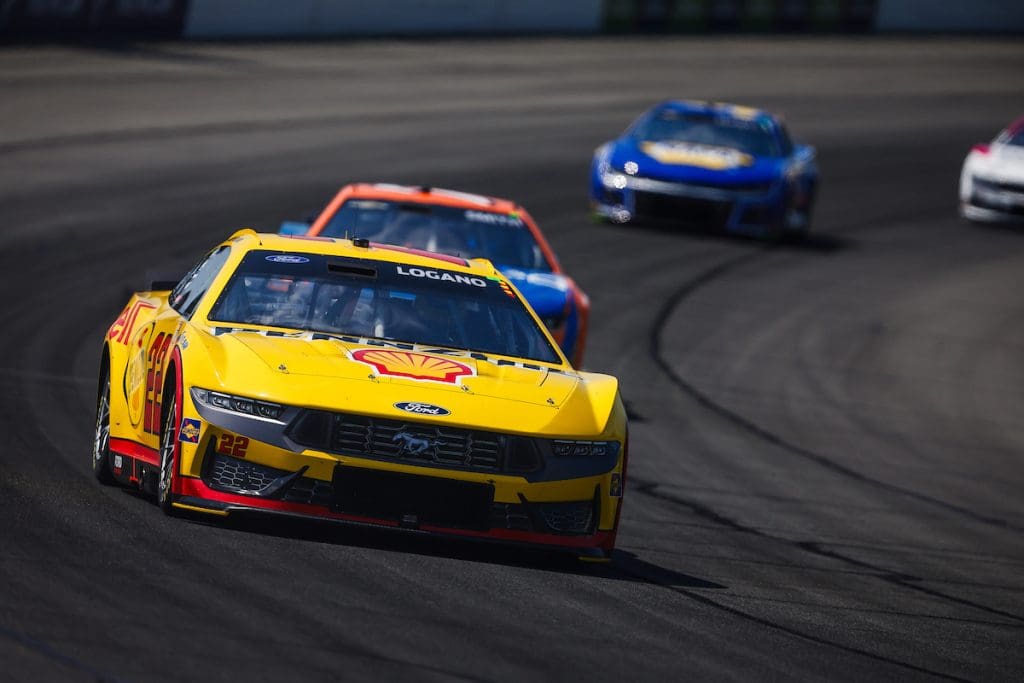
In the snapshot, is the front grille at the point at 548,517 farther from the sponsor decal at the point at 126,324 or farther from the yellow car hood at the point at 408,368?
the sponsor decal at the point at 126,324

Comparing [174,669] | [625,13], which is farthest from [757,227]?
[174,669]

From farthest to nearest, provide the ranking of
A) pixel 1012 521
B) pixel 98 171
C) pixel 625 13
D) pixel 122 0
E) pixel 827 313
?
1. pixel 625 13
2. pixel 122 0
3. pixel 98 171
4. pixel 827 313
5. pixel 1012 521

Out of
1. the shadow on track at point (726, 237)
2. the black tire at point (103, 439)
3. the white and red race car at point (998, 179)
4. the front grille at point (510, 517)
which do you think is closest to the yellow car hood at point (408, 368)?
Result: the front grille at point (510, 517)

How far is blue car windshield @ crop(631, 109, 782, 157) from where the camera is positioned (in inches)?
873

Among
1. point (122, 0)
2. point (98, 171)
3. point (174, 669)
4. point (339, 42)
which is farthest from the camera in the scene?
point (339, 42)

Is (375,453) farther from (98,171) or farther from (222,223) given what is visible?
(98,171)

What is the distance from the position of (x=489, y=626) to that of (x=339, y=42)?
25684mm

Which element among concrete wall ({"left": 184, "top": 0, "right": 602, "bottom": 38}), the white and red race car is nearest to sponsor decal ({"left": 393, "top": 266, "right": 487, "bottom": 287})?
the white and red race car

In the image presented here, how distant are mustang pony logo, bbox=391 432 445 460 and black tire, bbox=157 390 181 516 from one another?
881 millimetres

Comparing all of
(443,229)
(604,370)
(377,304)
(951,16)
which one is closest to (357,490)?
(377,304)

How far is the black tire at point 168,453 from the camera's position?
7715 mm

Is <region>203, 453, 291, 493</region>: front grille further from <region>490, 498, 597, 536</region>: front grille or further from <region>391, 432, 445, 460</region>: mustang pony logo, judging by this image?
<region>490, 498, 597, 536</region>: front grille

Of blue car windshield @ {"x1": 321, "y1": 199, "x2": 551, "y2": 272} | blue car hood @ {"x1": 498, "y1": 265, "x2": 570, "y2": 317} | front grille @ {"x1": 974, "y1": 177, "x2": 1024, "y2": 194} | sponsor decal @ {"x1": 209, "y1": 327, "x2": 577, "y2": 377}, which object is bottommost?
front grille @ {"x1": 974, "y1": 177, "x2": 1024, "y2": 194}

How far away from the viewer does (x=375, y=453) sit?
755cm
